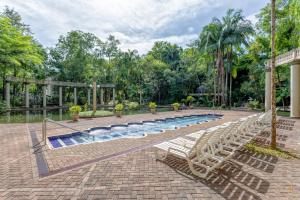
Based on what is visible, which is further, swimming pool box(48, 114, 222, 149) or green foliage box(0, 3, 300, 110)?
green foliage box(0, 3, 300, 110)

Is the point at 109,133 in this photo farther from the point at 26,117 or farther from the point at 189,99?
the point at 189,99

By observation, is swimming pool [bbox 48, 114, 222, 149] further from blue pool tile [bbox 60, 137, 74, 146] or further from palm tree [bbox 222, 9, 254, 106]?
palm tree [bbox 222, 9, 254, 106]

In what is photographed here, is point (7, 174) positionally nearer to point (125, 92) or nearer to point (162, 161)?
point (162, 161)

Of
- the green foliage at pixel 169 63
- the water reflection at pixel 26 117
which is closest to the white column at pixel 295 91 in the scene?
the green foliage at pixel 169 63

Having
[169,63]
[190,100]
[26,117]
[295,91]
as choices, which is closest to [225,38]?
[190,100]

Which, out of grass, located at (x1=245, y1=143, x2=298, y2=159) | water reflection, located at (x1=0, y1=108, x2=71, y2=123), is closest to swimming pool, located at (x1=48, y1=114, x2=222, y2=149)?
grass, located at (x1=245, y1=143, x2=298, y2=159)

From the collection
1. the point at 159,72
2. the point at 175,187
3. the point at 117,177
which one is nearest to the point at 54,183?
the point at 117,177

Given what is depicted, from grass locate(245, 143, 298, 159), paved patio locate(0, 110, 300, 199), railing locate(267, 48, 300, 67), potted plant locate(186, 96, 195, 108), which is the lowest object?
paved patio locate(0, 110, 300, 199)

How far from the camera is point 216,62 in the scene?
79.9ft

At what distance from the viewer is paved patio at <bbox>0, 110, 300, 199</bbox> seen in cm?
312

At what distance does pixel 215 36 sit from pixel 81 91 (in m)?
24.2

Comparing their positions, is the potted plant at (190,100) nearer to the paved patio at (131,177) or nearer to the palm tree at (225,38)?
the palm tree at (225,38)

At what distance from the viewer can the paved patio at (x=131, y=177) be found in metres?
3.12

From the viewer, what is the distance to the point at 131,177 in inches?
148
